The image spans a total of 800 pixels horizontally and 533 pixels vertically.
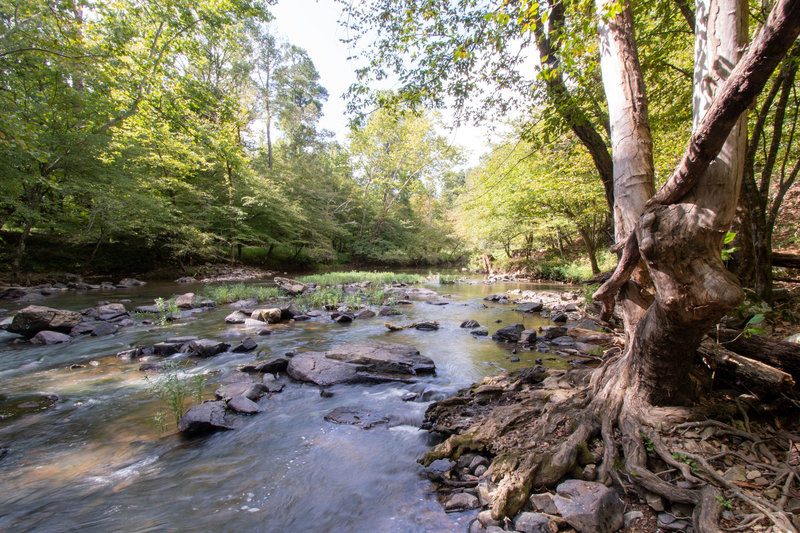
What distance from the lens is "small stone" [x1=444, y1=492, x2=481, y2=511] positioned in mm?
2766

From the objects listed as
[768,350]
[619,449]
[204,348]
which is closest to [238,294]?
[204,348]

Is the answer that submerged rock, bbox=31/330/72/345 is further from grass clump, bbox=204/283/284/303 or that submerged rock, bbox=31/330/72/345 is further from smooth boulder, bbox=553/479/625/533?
smooth boulder, bbox=553/479/625/533

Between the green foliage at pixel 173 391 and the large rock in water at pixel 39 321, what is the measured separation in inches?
193

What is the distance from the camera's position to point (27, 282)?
15.9 meters

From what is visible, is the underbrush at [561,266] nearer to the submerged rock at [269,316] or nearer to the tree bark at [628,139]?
the submerged rock at [269,316]

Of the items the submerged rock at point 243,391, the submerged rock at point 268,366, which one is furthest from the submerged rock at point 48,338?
the submerged rock at point 243,391

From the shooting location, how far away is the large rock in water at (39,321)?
8336 millimetres

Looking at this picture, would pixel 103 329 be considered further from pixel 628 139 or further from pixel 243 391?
pixel 628 139

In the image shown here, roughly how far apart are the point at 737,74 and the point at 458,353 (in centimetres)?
625

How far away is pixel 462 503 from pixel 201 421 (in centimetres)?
336

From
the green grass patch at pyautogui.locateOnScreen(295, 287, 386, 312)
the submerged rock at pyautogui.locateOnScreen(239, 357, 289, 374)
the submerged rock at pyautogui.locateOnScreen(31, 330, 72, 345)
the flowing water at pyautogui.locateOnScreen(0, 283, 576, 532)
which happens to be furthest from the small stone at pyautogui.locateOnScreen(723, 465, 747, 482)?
the submerged rock at pyautogui.locateOnScreen(31, 330, 72, 345)

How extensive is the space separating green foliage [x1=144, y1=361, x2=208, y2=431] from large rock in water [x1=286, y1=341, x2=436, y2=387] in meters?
1.53

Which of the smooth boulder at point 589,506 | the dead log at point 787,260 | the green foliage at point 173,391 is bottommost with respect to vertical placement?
the green foliage at point 173,391

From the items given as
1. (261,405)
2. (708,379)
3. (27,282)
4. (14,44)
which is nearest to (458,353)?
(261,405)
